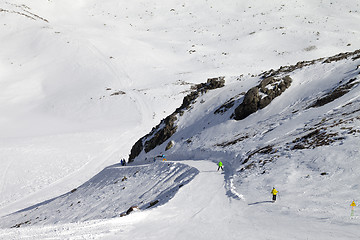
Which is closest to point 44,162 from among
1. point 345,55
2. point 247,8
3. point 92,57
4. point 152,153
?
point 152,153

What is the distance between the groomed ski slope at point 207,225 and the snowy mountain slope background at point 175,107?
8 centimetres

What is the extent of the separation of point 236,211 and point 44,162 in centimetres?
3057

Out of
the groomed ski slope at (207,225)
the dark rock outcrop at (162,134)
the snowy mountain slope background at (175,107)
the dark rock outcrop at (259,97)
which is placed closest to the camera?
the groomed ski slope at (207,225)

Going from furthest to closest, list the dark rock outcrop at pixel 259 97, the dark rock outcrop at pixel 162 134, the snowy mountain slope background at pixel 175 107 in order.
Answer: the dark rock outcrop at pixel 162 134, the dark rock outcrop at pixel 259 97, the snowy mountain slope background at pixel 175 107

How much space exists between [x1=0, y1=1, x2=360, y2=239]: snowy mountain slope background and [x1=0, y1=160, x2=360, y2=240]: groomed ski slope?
0.27 ft

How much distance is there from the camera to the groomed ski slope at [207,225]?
920cm

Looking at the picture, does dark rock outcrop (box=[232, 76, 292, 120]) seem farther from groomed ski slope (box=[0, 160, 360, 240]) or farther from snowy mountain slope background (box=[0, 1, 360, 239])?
groomed ski slope (box=[0, 160, 360, 240])

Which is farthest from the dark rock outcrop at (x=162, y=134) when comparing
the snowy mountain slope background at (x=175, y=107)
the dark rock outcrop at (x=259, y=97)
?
the dark rock outcrop at (x=259, y=97)

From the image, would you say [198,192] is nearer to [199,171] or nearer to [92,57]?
[199,171]

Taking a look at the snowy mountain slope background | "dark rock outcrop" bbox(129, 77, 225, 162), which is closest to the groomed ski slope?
the snowy mountain slope background

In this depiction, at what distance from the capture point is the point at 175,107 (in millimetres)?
52938

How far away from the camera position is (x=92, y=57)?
74.1m

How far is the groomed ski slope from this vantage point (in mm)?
9203

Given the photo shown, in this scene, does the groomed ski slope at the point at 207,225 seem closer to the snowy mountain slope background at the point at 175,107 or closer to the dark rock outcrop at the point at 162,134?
the snowy mountain slope background at the point at 175,107
